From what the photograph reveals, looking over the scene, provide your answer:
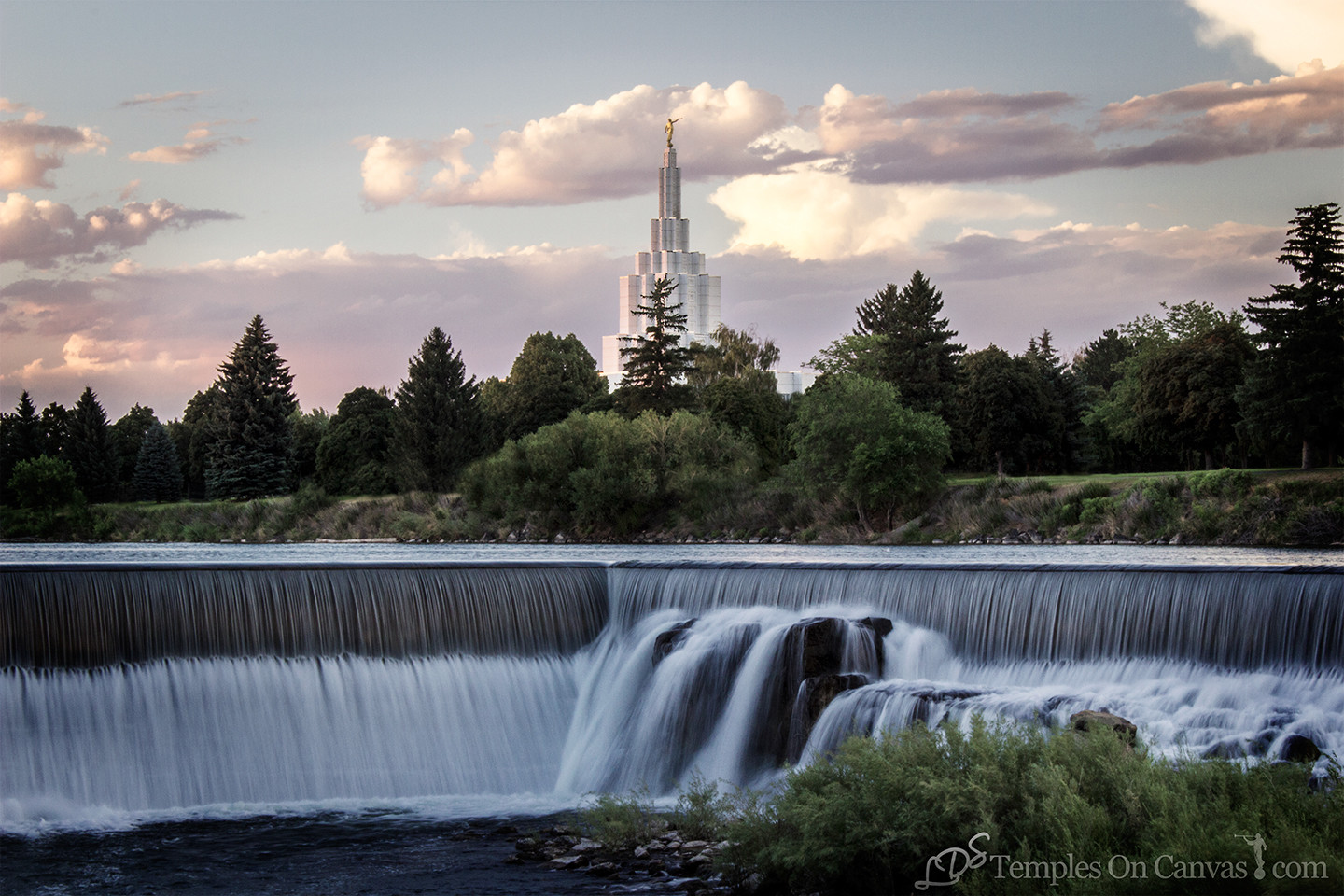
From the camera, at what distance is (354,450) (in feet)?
239

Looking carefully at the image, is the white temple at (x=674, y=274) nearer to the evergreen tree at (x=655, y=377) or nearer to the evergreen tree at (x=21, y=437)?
the evergreen tree at (x=655, y=377)

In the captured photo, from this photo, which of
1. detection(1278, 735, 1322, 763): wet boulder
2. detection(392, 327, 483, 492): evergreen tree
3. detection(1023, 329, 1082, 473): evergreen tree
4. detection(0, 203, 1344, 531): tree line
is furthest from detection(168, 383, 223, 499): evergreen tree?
detection(1278, 735, 1322, 763): wet boulder

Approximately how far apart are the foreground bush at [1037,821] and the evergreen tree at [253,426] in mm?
63584

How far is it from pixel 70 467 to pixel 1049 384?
53.0 m

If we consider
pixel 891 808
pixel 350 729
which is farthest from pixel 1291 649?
pixel 350 729

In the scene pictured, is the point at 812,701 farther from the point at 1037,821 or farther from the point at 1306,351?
the point at 1306,351

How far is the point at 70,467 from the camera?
55156 mm

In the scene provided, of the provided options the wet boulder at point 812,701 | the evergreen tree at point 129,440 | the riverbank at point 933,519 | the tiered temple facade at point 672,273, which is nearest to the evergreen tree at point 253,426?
the evergreen tree at point 129,440

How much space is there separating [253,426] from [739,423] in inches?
1098

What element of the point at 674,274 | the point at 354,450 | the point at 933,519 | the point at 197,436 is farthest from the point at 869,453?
the point at 674,274

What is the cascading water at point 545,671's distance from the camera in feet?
Result: 48.4

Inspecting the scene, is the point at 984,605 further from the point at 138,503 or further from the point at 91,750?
the point at 138,503

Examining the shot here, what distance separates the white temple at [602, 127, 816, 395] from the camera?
5020 inches

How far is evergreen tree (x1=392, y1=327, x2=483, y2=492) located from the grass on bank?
58.2 meters
